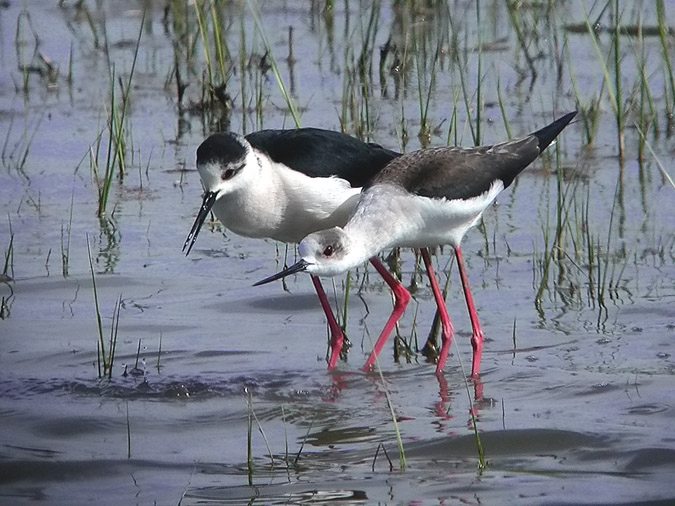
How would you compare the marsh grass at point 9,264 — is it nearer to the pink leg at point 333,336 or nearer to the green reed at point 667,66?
the pink leg at point 333,336

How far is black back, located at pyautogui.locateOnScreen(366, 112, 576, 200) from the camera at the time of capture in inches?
229

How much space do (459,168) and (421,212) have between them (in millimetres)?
315

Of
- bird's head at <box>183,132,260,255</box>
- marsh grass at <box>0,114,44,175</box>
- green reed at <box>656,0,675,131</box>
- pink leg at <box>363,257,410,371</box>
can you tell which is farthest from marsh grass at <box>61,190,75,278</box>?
green reed at <box>656,0,675,131</box>

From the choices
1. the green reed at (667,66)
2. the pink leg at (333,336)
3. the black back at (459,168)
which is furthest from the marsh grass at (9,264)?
the green reed at (667,66)

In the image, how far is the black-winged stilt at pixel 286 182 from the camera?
230 inches

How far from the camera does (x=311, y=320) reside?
646 cm

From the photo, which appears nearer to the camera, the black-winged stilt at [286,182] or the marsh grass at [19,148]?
the black-winged stilt at [286,182]

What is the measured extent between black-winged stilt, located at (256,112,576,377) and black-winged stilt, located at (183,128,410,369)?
16 centimetres

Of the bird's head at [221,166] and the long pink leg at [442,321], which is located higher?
the bird's head at [221,166]

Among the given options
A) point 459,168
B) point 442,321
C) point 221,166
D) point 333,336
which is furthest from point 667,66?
point 221,166

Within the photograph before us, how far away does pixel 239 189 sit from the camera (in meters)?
5.90

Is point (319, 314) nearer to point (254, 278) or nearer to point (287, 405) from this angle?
point (254, 278)

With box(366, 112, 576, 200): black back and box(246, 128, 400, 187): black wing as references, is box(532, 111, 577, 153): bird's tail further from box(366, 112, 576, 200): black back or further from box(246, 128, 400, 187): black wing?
box(246, 128, 400, 187): black wing

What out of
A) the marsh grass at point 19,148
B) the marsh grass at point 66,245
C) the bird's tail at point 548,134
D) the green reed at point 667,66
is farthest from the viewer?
the marsh grass at point 19,148
